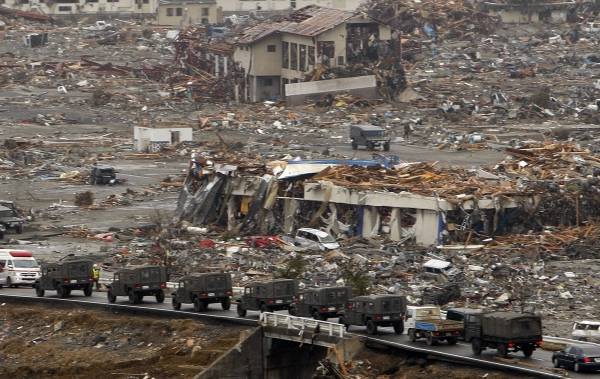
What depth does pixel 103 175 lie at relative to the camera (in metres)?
69.8

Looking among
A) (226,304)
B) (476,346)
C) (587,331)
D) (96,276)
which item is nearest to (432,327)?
(476,346)

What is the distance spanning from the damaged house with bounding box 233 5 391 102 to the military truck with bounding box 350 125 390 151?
1365 cm

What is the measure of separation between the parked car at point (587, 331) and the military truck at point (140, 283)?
1056cm

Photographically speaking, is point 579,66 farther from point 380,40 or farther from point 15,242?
point 15,242

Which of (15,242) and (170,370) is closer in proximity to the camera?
(170,370)

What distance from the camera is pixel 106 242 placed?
5709 cm

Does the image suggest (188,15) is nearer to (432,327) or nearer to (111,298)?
(111,298)

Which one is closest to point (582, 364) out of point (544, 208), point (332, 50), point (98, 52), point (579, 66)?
point (544, 208)

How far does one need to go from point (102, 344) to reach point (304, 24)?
53378 millimetres

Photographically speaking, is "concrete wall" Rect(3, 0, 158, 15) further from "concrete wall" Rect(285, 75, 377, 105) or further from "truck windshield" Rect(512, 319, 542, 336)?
"truck windshield" Rect(512, 319, 542, 336)

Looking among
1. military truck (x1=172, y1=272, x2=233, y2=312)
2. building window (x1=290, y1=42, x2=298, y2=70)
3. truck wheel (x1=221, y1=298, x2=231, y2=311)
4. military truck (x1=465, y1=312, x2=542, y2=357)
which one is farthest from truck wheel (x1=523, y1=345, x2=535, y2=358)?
A: building window (x1=290, y1=42, x2=298, y2=70)

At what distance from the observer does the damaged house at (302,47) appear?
298ft

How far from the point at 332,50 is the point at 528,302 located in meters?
46.9

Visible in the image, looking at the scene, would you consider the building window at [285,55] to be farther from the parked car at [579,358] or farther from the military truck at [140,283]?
the parked car at [579,358]
